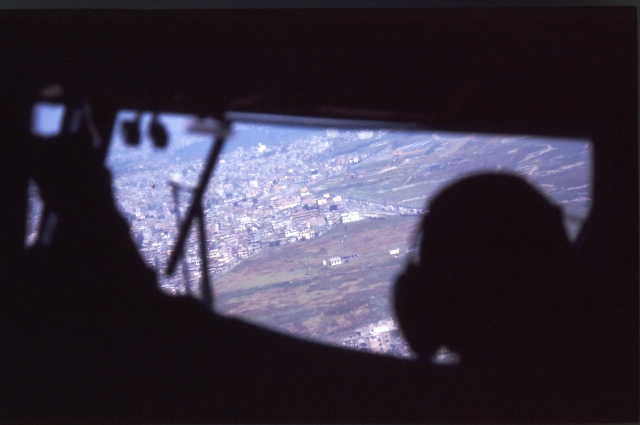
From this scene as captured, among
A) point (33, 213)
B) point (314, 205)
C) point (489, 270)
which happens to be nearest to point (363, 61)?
point (314, 205)

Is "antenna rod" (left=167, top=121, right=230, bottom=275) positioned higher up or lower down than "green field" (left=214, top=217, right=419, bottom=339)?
higher up

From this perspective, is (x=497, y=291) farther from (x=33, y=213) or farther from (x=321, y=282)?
(x=33, y=213)

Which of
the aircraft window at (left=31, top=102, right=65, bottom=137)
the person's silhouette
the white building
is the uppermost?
the aircraft window at (left=31, top=102, right=65, bottom=137)

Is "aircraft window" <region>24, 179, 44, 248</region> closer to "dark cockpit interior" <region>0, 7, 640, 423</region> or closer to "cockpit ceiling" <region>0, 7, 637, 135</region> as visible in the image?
"dark cockpit interior" <region>0, 7, 640, 423</region>

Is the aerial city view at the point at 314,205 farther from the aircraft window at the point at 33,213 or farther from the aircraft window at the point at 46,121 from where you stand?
the aircraft window at the point at 46,121

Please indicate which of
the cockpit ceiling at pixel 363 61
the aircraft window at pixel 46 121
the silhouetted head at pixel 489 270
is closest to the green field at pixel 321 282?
the silhouetted head at pixel 489 270

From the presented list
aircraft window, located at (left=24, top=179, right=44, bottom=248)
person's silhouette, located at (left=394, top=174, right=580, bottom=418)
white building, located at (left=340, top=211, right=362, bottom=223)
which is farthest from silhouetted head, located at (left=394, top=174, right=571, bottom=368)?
aircraft window, located at (left=24, top=179, right=44, bottom=248)
